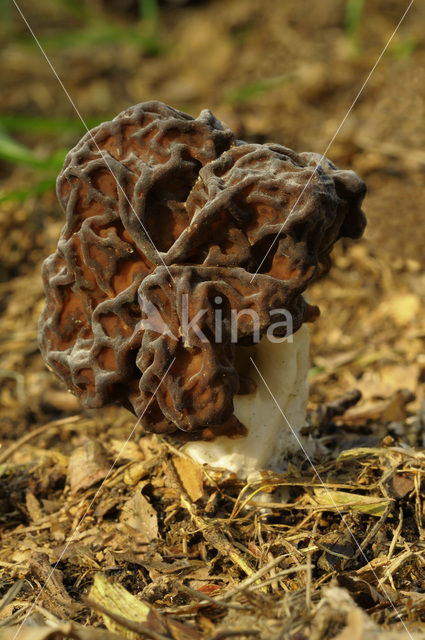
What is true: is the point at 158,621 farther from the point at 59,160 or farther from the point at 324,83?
the point at 324,83

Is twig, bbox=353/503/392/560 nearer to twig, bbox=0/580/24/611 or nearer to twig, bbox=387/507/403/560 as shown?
twig, bbox=387/507/403/560

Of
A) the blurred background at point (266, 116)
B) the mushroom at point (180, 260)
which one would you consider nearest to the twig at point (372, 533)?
the mushroom at point (180, 260)

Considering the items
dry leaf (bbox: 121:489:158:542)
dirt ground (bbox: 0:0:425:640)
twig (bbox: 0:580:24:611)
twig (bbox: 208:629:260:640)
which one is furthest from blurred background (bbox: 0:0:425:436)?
twig (bbox: 208:629:260:640)

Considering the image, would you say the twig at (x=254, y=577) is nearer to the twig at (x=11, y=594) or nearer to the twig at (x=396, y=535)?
the twig at (x=396, y=535)

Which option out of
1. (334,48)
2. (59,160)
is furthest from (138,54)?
(59,160)

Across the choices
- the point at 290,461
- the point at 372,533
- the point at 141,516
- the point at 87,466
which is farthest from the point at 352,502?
the point at 87,466

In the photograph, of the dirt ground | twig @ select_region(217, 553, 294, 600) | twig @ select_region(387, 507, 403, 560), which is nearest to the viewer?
twig @ select_region(217, 553, 294, 600)
